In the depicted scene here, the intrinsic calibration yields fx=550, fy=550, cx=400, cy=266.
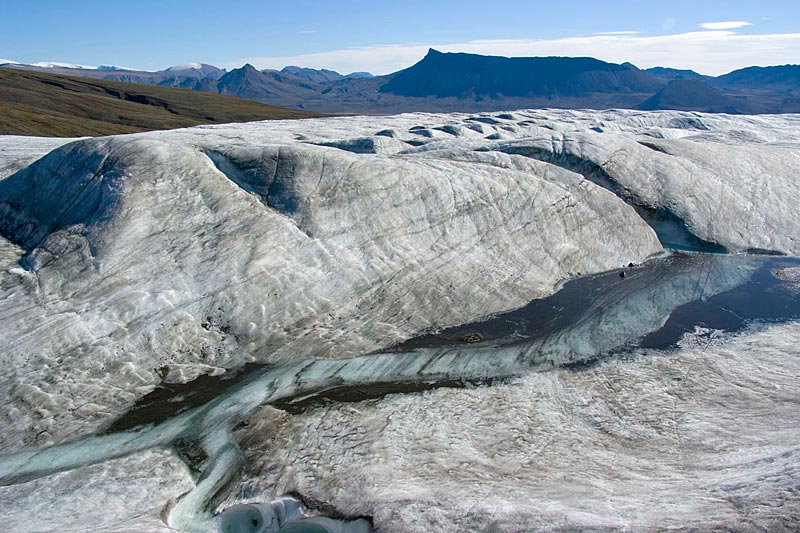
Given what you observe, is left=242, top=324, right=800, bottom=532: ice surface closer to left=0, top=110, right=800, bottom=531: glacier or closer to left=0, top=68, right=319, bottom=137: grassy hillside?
left=0, top=110, right=800, bottom=531: glacier

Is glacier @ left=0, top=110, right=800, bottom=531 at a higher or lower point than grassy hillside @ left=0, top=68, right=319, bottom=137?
lower

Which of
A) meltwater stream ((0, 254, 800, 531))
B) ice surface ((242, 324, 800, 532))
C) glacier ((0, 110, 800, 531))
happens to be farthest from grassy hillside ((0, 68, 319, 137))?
ice surface ((242, 324, 800, 532))

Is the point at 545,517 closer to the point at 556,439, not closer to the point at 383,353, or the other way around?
the point at 556,439

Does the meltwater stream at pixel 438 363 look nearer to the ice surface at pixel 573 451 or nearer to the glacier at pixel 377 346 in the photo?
the glacier at pixel 377 346

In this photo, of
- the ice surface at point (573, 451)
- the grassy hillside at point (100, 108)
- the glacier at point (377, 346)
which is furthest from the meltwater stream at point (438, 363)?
the grassy hillside at point (100, 108)

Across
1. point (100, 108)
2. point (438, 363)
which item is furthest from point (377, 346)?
point (100, 108)

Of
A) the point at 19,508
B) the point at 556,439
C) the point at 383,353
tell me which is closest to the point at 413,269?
the point at 383,353
